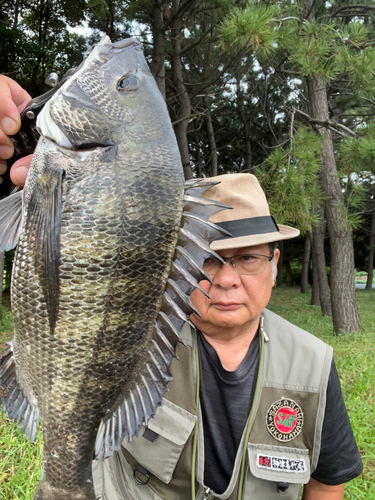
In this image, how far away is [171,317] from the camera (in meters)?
1.16

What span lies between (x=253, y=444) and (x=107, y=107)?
1615 mm

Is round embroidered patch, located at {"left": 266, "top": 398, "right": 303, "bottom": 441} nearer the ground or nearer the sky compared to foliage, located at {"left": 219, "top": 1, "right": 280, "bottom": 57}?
nearer the ground

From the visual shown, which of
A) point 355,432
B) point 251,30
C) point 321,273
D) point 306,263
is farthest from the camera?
point 306,263

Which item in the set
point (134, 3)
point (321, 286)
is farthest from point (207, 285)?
point (321, 286)

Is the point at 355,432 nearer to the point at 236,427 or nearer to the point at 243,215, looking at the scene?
the point at 236,427

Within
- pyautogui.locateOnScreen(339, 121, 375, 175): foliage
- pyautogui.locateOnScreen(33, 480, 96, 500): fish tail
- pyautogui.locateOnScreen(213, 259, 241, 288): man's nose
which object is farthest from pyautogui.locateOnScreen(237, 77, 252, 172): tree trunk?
pyautogui.locateOnScreen(33, 480, 96, 500): fish tail

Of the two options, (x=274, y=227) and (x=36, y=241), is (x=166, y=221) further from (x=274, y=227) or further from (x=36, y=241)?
(x=274, y=227)

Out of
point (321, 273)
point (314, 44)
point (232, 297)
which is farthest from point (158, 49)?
point (321, 273)

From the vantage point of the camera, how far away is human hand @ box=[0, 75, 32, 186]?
4.21 feet

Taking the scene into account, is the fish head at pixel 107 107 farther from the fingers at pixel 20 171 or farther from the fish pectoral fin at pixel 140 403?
the fish pectoral fin at pixel 140 403

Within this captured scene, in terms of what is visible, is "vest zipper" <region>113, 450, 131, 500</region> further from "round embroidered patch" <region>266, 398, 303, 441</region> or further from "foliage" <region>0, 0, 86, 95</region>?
"foliage" <region>0, 0, 86, 95</region>

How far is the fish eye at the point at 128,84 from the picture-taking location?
1.12 meters

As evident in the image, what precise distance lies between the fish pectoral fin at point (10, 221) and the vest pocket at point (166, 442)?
114 centimetres

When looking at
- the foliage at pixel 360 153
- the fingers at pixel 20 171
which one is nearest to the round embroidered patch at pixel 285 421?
the fingers at pixel 20 171
